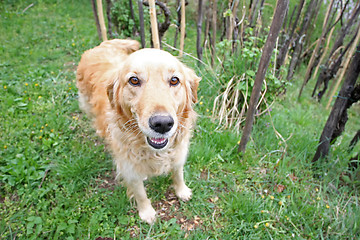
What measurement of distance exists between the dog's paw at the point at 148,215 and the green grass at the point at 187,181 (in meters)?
0.05

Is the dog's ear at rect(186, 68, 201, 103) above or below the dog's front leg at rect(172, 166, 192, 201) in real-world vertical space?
above

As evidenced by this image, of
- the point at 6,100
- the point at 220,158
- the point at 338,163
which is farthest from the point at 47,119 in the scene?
the point at 338,163

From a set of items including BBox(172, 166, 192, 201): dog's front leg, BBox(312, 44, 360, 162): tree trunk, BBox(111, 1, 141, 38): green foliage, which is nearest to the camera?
BBox(312, 44, 360, 162): tree trunk

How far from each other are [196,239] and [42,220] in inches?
56.9

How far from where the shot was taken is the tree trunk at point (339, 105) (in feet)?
6.77

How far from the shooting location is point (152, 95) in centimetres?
146

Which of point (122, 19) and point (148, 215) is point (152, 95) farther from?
point (122, 19)

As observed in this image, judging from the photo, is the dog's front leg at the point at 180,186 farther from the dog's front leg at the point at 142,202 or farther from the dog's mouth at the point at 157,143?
the dog's mouth at the point at 157,143

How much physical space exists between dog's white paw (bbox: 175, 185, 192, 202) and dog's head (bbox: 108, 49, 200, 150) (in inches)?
31.3

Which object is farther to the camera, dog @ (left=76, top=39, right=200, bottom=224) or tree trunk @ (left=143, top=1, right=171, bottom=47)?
tree trunk @ (left=143, top=1, right=171, bottom=47)

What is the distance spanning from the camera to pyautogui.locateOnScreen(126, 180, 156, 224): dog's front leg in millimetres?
1977

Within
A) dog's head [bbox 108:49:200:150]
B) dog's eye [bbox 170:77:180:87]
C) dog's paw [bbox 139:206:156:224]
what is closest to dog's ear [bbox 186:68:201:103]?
dog's head [bbox 108:49:200:150]

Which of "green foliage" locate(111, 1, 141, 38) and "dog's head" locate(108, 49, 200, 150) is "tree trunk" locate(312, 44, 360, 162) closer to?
"dog's head" locate(108, 49, 200, 150)

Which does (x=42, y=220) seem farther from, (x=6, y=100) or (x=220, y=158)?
(x=6, y=100)
